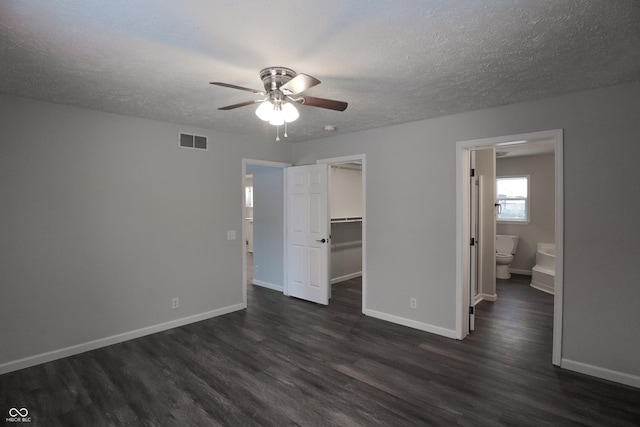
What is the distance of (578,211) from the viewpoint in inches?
112

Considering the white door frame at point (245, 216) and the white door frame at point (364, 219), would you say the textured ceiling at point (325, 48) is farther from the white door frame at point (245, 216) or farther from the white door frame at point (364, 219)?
the white door frame at point (245, 216)

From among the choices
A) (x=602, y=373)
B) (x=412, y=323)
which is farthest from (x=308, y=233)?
(x=602, y=373)

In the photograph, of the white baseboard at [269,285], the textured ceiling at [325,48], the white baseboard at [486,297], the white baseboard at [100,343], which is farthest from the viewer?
the white baseboard at [269,285]

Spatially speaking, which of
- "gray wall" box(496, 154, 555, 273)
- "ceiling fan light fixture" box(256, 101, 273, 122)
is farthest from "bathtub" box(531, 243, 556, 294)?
"ceiling fan light fixture" box(256, 101, 273, 122)

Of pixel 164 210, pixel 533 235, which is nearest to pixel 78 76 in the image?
pixel 164 210

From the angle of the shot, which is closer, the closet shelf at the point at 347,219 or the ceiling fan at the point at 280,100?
the ceiling fan at the point at 280,100

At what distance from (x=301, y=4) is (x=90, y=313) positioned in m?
3.53

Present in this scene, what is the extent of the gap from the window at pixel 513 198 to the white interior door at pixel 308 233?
442 cm

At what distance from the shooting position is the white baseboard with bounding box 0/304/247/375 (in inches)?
115

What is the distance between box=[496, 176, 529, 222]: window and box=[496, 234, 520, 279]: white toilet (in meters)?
0.49

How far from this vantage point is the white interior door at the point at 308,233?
478cm

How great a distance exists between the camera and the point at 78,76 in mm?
2467

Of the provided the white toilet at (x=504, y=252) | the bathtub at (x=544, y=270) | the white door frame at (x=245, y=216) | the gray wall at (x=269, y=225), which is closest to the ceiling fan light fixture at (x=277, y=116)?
the white door frame at (x=245, y=216)

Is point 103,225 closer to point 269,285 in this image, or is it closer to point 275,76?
point 275,76
